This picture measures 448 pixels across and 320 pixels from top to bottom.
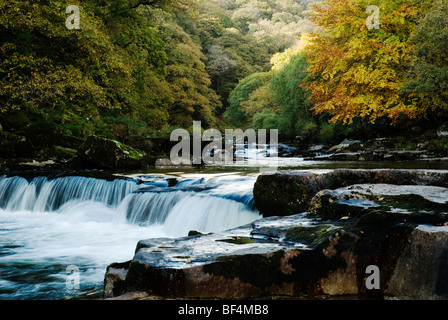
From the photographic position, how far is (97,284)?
418 cm

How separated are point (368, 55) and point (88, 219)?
14742 mm

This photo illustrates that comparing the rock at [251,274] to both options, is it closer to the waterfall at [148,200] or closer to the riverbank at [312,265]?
the riverbank at [312,265]

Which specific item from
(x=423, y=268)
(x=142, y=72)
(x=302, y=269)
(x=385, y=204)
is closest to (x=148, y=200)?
(x=385, y=204)

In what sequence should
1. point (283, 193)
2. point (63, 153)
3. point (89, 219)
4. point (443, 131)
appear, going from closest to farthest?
point (283, 193), point (89, 219), point (63, 153), point (443, 131)

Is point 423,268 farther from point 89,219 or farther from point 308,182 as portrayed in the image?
point 89,219

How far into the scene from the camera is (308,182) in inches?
217

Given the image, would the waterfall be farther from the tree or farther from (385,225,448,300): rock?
the tree

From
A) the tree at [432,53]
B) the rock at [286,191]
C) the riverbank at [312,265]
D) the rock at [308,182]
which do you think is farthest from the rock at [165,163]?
the riverbank at [312,265]

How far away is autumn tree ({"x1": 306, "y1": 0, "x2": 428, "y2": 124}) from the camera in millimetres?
15055

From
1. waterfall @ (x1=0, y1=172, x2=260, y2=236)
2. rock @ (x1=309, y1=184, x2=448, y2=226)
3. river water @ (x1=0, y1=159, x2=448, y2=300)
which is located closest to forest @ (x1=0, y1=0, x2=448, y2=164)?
waterfall @ (x1=0, y1=172, x2=260, y2=236)

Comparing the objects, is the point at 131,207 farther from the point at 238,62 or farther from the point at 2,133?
the point at 238,62

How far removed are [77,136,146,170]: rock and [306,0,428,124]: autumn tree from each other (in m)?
10.0

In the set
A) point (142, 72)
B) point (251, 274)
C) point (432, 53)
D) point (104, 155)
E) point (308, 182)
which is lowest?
point (251, 274)

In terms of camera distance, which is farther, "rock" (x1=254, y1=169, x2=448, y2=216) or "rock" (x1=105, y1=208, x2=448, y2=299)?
"rock" (x1=254, y1=169, x2=448, y2=216)
